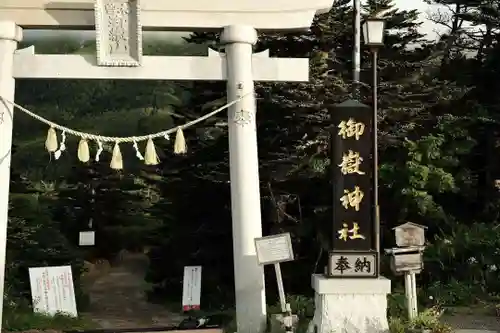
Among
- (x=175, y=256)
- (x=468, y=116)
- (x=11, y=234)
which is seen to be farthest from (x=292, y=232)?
(x=11, y=234)

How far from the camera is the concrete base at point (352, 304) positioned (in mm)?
7418

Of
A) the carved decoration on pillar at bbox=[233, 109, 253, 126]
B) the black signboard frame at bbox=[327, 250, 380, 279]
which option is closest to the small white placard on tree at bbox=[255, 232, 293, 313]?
the black signboard frame at bbox=[327, 250, 380, 279]

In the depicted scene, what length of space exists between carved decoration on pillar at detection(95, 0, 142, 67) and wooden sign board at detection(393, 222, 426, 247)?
423 cm

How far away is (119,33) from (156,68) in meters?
0.69

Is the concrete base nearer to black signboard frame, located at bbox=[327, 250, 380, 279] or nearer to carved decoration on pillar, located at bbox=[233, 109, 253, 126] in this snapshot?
black signboard frame, located at bbox=[327, 250, 380, 279]

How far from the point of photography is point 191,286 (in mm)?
11477

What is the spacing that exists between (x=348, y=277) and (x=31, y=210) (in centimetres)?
855

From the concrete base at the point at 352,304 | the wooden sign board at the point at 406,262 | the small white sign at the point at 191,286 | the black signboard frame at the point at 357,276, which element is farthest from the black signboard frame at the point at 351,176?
the small white sign at the point at 191,286

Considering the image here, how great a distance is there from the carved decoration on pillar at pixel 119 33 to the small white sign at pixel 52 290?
457 cm

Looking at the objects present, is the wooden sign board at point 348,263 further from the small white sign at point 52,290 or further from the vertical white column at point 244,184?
the small white sign at point 52,290

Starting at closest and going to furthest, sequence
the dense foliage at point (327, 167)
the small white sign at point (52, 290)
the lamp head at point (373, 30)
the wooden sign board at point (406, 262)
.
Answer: the wooden sign board at point (406, 262) → the lamp head at point (373, 30) → the small white sign at point (52, 290) → the dense foliage at point (327, 167)

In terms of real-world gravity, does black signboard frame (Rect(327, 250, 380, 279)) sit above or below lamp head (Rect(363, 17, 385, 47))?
below

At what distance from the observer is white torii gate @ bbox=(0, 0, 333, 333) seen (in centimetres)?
841

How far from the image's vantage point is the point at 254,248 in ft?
27.7
